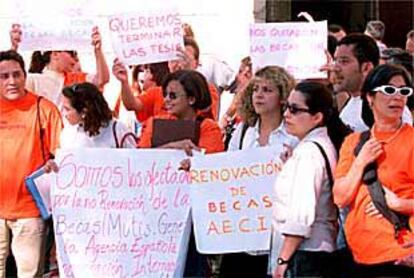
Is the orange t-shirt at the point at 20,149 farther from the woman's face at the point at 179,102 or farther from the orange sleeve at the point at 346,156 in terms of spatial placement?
the orange sleeve at the point at 346,156

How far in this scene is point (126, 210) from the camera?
233 inches

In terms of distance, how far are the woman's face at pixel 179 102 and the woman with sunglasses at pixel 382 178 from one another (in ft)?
4.15

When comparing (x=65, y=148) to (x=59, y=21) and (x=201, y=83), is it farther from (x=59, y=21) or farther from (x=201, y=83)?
(x=59, y=21)

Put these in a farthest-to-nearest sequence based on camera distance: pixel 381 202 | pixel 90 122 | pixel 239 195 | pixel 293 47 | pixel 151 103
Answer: pixel 293 47
pixel 151 103
pixel 90 122
pixel 239 195
pixel 381 202

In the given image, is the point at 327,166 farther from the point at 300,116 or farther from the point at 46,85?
the point at 46,85

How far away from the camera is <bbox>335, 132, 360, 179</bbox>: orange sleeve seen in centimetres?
503

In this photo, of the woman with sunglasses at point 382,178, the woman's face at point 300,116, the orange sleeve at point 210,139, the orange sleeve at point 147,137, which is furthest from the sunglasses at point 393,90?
the orange sleeve at point 147,137

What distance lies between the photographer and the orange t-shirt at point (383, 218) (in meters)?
4.89

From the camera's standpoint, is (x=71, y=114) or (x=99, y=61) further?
(x=99, y=61)

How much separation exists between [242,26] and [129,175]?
4261 millimetres

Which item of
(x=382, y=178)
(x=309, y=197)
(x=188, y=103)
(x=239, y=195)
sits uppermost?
(x=188, y=103)

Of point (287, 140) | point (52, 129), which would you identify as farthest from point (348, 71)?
point (52, 129)

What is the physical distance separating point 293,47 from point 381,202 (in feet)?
8.56

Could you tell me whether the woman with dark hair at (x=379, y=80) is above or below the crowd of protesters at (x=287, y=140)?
above
